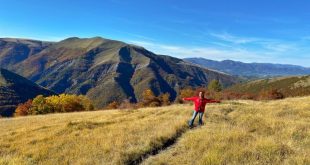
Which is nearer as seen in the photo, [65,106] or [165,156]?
[165,156]

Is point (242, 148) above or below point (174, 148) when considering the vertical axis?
above

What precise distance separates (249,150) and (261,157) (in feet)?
2.46

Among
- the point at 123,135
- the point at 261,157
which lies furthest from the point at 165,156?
the point at 123,135

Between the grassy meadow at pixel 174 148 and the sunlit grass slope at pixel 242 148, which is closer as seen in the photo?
the sunlit grass slope at pixel 242 148

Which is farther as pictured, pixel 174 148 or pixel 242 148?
pixel 174 148

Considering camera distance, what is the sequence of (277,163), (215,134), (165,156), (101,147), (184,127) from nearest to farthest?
(277,163), (165,156), (101,147), (215,134), (184,127)

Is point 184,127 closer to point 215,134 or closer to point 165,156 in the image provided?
point 215,134

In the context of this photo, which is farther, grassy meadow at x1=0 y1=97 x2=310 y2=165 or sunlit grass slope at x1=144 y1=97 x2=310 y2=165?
grassy meadow at x1=0 y1=97 x2=310 y2=165

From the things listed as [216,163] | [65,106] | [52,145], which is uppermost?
[216,163]

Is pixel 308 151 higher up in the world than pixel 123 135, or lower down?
higher up

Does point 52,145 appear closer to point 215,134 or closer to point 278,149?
point 215,134

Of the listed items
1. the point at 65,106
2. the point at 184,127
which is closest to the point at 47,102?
the point at 65,106

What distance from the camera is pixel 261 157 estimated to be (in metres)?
12.0

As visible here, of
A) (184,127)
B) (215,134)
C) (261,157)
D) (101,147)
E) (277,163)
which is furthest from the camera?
(184,127)
